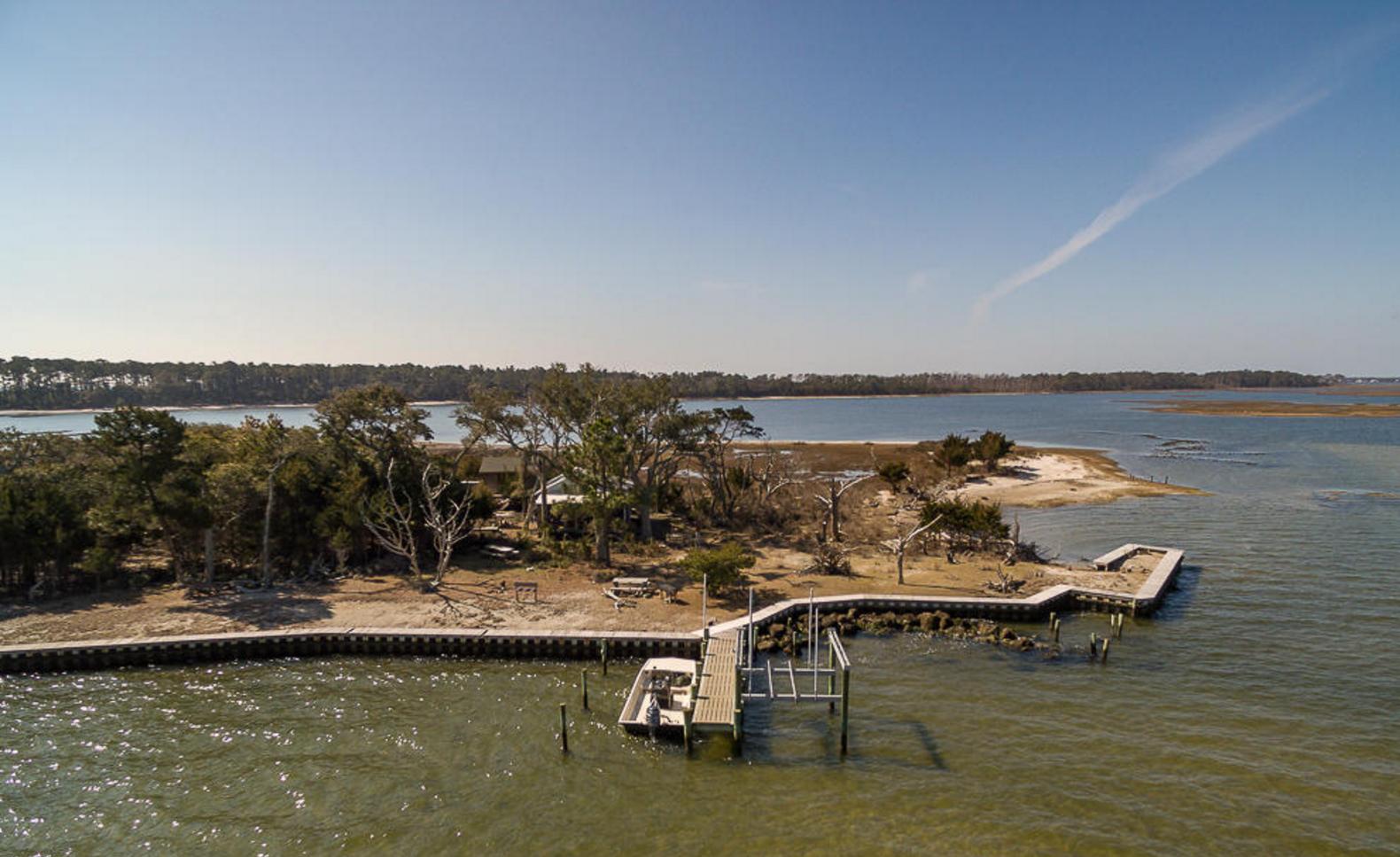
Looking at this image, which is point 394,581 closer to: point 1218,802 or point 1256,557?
point 1218,802

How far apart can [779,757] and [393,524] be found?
21491 millimetres

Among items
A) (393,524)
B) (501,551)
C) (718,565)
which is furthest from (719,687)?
(393,524)

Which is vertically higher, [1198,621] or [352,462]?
[352,462]

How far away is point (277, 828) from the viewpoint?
13.2 meters

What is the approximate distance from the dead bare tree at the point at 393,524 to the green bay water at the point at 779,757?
6.07m

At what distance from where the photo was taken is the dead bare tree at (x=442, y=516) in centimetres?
2583

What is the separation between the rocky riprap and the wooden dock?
2.70 metres

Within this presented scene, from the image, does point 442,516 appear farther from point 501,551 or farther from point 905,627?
point 905,627

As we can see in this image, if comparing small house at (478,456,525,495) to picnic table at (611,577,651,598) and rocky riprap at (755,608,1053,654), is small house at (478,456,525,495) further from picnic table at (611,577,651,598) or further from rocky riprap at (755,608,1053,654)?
rocky riprap at (755,608,1053,654)

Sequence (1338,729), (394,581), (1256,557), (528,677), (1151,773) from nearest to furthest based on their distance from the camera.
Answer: (1151,773)
(1338,729)
(528,677)
(394,581)
(1256,557)

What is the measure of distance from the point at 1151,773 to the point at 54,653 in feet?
106

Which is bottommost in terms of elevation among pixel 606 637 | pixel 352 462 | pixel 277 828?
pixel 277 828

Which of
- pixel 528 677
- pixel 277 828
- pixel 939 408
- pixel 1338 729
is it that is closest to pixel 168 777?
pixel 277 828

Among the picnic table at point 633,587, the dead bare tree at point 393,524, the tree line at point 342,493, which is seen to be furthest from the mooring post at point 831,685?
the dead bare tree at point 393,524
